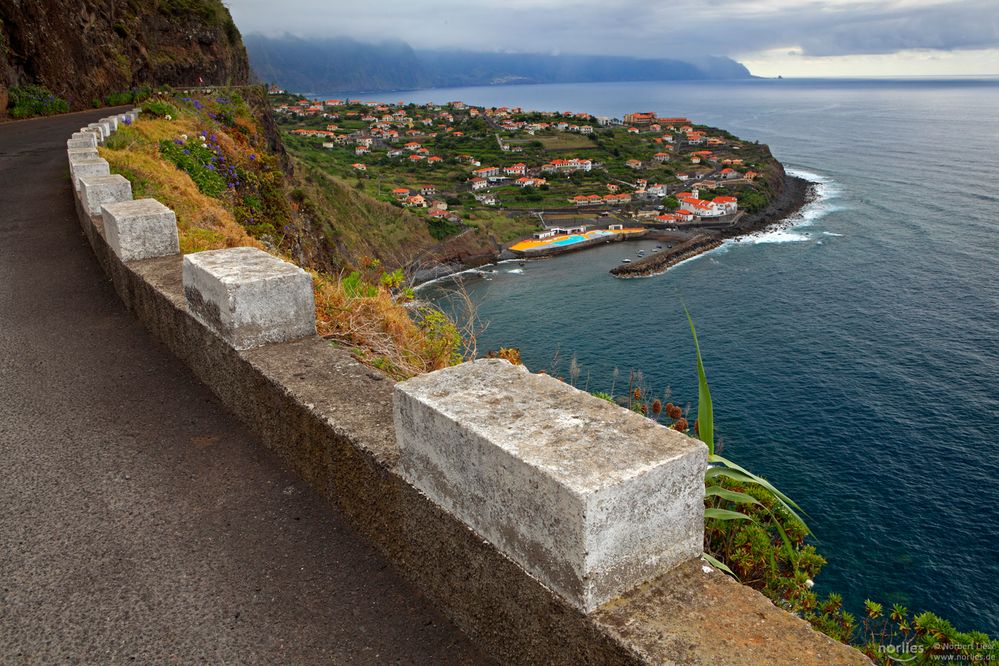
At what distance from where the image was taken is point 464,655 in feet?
8.32

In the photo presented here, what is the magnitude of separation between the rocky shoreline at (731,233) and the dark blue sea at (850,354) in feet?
5.36

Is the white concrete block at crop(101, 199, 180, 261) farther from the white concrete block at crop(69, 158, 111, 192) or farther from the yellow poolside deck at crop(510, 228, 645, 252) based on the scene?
the yellow poolside deck at crop(510, 228, 645, 252)

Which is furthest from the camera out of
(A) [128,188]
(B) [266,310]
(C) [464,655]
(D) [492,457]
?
(A) [128,188]

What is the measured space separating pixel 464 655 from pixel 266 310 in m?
2.29

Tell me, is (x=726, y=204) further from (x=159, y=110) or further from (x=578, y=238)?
(x=159, y=110)

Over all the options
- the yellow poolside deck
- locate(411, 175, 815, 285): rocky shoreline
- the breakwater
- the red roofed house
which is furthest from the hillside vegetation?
the red roofed house

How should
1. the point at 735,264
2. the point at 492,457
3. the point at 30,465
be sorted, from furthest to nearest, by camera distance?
the point at 735,264
the point at 30,465
the point at 492,457

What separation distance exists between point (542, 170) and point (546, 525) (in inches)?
3871

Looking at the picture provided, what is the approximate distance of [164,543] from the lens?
3148 millimetres

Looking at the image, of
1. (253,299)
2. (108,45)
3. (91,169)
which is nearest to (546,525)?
(253,299)

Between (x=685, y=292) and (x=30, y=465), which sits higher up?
(x=30, y=465)

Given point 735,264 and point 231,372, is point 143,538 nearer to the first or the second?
point 231,372

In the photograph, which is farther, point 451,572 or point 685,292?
point 685,292

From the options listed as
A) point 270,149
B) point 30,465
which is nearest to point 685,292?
point 270,149
